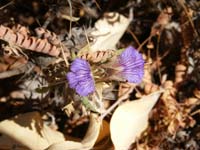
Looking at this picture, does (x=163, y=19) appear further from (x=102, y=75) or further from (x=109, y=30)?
(x=102, y=75)

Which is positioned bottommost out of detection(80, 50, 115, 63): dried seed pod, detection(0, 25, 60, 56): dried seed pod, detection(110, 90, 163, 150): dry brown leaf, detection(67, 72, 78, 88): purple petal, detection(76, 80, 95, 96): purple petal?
detection(110, 90, 163, 150): dry brown leaf

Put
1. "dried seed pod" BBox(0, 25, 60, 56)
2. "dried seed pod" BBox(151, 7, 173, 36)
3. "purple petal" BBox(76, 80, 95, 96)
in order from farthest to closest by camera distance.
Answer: "dried seed pod" BBox(151, 7, 173, 36), "dried seed pod" BBox(0, 25, 60, 56), "purple petal" BBox(76, 80, 95, 96)

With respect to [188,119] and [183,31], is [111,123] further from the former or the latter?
[183,31]

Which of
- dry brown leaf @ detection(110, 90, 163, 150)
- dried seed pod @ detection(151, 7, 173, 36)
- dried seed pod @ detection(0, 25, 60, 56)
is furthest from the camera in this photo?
dried seed pod @ detection(151, 7, 173, 36)

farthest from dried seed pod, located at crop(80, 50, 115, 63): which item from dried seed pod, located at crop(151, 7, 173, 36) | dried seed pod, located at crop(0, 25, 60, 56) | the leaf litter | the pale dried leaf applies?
dried seed pod, located at crop(151, 7, 173, 36)

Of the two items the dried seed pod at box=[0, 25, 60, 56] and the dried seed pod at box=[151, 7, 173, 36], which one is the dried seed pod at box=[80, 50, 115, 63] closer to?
the dried seed pod at box=[0, 25, 60, 56]

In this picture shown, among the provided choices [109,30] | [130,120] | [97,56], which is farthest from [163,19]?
[97,56]
